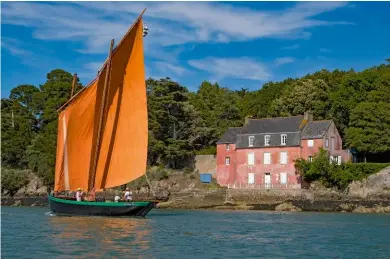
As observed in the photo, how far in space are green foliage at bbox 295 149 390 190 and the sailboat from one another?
90.1 ft

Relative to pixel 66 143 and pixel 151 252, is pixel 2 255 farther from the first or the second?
pixel 66 143

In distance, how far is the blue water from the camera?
23.9 metres

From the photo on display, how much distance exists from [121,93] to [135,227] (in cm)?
1114

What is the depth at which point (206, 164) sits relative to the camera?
76.5 metres

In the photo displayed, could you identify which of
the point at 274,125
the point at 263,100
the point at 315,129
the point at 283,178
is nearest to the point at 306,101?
the point at 274,125

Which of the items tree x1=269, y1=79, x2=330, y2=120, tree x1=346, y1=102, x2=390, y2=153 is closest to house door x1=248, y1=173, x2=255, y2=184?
tree x1=269, y1=79, x2=330, y2=120

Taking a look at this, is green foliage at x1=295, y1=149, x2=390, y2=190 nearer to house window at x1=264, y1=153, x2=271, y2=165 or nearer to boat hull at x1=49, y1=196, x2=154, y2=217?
house window at x1=264, y1=153, x2=271, y2=165

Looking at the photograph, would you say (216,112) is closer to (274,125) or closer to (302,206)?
(274,125)

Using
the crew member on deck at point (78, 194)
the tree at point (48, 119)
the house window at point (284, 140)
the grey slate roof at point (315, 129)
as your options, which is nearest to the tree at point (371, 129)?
the grey slate roof at point (315, 129)

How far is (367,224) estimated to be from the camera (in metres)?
40.0

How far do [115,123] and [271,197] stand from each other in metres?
27.1

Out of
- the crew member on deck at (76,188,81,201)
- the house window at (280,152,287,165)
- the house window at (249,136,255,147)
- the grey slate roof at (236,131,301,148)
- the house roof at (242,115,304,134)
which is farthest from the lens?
the house window at (249,136,255,147)

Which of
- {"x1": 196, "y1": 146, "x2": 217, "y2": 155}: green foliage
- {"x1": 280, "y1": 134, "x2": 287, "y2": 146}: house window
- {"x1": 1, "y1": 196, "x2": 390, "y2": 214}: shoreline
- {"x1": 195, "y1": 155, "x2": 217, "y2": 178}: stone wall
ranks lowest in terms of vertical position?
{"x1": 1, "y1": 196, "x2": 390, "y2": 214}: shoreline

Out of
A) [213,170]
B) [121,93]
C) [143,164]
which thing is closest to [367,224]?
[143,164]
